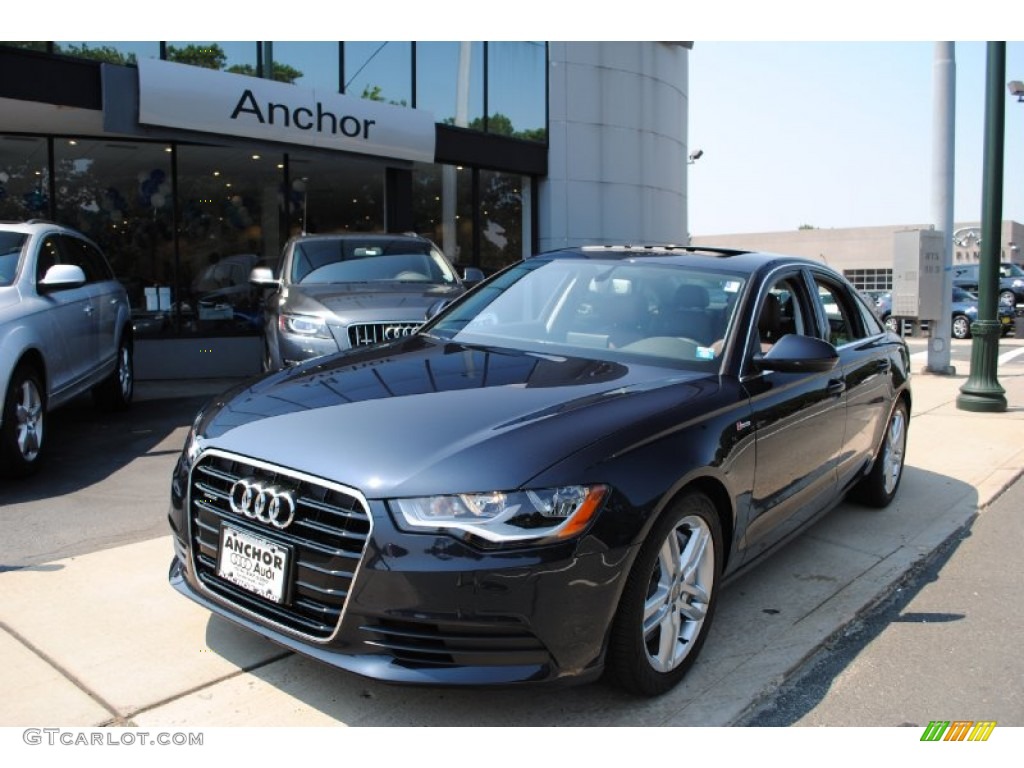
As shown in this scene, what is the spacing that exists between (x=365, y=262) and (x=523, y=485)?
252 inches

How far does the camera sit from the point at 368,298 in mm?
7633

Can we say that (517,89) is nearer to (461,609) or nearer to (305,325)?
(305,325)

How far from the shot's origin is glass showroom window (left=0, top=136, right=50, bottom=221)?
1189cm

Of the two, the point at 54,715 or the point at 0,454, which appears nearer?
the point at 54,715

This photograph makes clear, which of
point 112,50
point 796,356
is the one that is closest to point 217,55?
point 112,50

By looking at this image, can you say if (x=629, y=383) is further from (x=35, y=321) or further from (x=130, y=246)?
(x=130, y=246)

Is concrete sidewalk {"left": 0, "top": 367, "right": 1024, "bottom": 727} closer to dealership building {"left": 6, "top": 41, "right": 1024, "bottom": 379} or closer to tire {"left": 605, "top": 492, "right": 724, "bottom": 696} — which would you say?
tire {"left": 605, "top": 492, "right": 724, "bottom": 696}

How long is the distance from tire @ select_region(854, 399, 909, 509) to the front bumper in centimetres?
331

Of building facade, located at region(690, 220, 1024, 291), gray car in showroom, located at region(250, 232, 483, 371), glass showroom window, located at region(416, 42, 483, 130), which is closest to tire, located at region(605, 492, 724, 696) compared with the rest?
gray car in showroom, located at region(250, 232, 483, 371)

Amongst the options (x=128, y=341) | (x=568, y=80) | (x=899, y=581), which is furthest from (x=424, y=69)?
(x=899, y=581)

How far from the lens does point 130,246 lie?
12633mm

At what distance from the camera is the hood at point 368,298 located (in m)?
7.34

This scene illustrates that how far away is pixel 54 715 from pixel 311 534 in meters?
1.09

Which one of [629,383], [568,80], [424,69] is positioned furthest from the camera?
[568,80]
